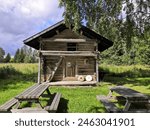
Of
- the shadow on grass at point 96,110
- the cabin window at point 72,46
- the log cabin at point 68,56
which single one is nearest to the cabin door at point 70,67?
the log cabin at point 68,56

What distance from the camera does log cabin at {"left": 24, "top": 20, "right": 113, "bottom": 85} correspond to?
74.6 feet

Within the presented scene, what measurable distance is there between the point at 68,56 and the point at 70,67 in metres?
0.89

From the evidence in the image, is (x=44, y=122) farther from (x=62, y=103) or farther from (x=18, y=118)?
(x=62, y=103)

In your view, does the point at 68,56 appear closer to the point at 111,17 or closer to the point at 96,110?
the point at 111,17

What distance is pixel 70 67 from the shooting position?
23.7 m

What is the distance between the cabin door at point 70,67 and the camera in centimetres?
2361

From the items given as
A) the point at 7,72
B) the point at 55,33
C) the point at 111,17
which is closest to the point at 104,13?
the point at 111,17

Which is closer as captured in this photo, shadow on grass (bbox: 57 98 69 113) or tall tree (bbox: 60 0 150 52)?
shadow on grass (bbox: 57 98 69 113)

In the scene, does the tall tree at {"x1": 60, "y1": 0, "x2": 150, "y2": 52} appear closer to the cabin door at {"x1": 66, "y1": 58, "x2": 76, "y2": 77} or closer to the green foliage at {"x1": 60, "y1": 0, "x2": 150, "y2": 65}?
the green foliage at {"x1": 60, "y1": 0, "x2": 150, "y2": 65}

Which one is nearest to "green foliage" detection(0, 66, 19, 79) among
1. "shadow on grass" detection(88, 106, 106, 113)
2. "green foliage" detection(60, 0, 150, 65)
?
"green foliage" detection(60, 0, 150, 65)

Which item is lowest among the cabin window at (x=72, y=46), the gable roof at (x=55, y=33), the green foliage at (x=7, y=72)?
the green foliage at (x=7, y=72)

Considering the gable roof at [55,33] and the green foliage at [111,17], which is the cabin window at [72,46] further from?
the green foliage at [111,17]

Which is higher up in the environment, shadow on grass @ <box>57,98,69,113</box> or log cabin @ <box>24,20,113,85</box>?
log cabin @ <box>24,20,113,85</box>

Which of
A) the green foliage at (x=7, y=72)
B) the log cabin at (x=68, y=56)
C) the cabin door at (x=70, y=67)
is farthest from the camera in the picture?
the green foliage at (x=7, y=72)
